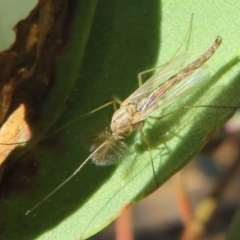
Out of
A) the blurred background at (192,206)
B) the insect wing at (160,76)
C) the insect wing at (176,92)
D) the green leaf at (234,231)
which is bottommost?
the blurred background at (192,206)

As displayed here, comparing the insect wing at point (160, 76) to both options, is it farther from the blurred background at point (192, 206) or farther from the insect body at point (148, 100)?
the blurred background at point (192, 206)

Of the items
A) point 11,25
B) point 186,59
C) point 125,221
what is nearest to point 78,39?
point 11,25

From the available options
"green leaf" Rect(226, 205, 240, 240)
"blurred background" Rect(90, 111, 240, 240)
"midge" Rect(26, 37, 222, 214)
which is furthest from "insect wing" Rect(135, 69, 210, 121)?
"blurred background" Rect(90, 111, 240, 240)

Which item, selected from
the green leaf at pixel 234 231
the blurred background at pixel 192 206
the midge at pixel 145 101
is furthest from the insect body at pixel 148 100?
the blurred background at pixel 192 206

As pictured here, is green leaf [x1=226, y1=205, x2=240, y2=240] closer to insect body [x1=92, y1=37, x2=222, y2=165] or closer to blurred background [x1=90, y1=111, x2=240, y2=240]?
insect body [x1=92, y1=37, x2=222, y2=165]

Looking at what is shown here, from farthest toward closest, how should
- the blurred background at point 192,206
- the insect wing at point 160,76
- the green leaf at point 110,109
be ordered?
the blurred background at point 192,206 → the insect wing at point 160,76 → the green leaf at point 110,109

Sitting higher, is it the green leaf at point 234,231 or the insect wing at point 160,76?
the insect wing at point 160,76
